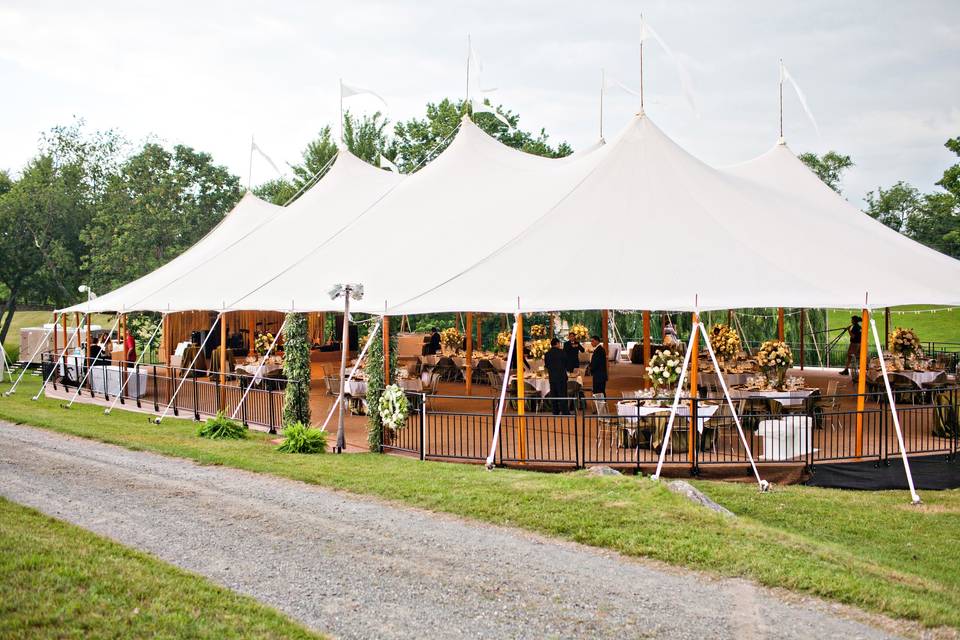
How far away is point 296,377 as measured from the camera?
14.2 metres

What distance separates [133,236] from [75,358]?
55.7ft

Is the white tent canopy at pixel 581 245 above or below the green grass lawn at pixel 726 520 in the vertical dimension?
above

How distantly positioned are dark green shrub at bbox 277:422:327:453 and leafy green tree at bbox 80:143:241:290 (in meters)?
27.9

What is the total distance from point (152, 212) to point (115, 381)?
67.1ft

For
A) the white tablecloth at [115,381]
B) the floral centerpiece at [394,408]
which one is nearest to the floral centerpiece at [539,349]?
the floral centerpiece at [394,408]

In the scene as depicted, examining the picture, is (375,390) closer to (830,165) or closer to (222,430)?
(222,430)

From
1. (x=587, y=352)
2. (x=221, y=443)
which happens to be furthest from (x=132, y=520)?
(x=587, y=352)

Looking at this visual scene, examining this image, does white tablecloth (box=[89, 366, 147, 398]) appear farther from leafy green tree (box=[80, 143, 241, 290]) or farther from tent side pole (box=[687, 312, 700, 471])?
leafy green tree (box=[80, 143, 241, 290])

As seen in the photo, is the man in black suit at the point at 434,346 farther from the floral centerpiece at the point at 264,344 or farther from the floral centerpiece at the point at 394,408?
the floral centerpiece at the point at 394,408

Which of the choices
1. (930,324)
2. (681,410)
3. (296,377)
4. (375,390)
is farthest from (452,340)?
(930,324)

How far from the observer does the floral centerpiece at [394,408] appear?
481 inches

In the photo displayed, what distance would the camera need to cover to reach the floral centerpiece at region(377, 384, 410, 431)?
12.2 m

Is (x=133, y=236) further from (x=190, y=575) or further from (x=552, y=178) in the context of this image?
(x=190, y=575)

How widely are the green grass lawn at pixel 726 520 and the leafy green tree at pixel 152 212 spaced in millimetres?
27857
